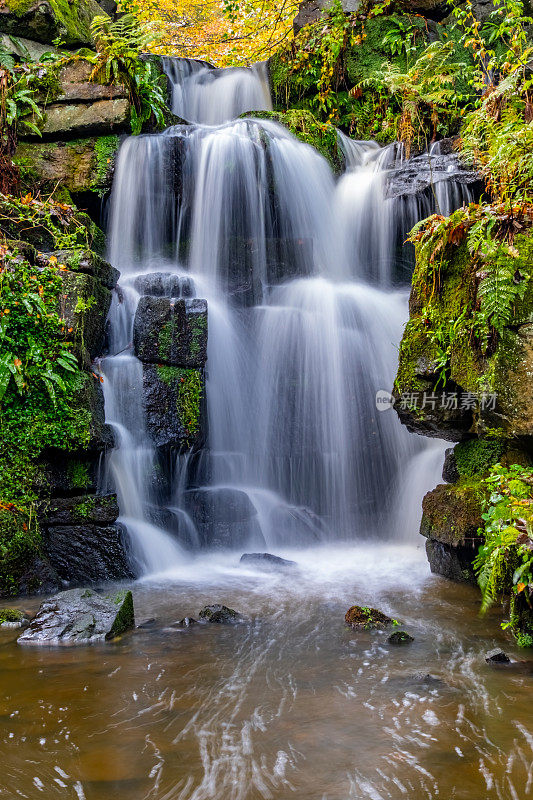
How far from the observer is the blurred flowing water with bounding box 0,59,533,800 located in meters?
2.70

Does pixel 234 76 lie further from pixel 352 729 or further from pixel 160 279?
pixel 352 729

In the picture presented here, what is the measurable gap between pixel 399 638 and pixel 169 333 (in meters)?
4.89

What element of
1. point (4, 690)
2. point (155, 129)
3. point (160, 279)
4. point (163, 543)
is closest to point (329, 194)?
point (155, 129)

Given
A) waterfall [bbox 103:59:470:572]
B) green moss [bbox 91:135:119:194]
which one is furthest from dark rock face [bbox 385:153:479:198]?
green moss [bbox 91:135:119:194]

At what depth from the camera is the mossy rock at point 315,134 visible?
11.8 meters

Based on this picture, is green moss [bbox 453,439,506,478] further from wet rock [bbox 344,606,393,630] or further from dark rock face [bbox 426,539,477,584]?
wet rock [bbox 344,606,393,630]

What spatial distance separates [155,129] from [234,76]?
4345mm

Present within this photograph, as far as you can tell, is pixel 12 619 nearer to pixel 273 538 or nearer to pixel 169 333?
pixel 273 538

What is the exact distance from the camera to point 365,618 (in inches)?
181

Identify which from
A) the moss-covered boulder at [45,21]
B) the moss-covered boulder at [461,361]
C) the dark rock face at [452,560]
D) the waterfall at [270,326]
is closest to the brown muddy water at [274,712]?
the dark rock face at [452,560]

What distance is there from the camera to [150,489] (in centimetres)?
734

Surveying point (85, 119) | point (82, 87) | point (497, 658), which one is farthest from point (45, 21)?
point (497, 658)

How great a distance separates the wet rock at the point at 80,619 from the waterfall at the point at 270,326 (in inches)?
68.7

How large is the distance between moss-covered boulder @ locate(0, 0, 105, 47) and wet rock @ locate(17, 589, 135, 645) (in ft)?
35.7
